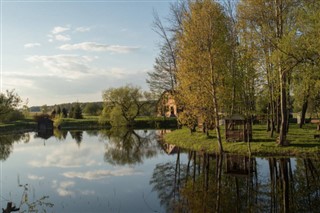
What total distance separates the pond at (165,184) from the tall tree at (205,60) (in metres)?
4.44

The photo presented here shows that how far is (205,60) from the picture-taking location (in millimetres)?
24922

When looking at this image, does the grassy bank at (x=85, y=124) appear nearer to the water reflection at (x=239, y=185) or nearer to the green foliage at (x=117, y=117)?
the green foliage at (x=117, y=117)

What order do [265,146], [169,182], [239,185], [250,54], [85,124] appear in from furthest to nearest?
[85,124] < [250,54] < [265,146] < [169,182] < [239,185]

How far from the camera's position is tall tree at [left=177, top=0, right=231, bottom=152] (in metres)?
24.6

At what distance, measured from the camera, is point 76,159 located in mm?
29312

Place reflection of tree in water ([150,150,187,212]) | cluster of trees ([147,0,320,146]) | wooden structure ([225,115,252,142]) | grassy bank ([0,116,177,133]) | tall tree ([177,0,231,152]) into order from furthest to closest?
1. grassy bank ([0,116,177,133])
2. wooden structure ([225,115,252,142])
3. tall tree ([177,0,231,152])
4. cluster of trees ([147,0,320,146])
5. reflection of tree in water ([150,150,187,212])

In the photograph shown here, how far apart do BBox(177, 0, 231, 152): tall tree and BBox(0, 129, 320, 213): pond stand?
4442mm

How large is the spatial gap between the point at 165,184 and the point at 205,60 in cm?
1117

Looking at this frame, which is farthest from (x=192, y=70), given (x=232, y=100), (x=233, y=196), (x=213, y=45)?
(x=233, y=196)

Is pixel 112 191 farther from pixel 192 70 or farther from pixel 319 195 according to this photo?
pixel 192 70

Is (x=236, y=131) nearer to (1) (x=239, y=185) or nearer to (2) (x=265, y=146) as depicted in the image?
(2) (x=265, y=146)

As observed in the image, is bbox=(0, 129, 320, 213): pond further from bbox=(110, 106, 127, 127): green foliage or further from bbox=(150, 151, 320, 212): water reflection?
bbox=(110, 106, 127, 127): green foliage

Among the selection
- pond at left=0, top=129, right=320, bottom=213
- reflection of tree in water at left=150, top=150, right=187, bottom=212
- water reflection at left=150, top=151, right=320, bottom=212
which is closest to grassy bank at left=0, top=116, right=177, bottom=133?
pond at left=0, top=129, right=320, bottom=213

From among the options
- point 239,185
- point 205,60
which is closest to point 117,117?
point 205,60
